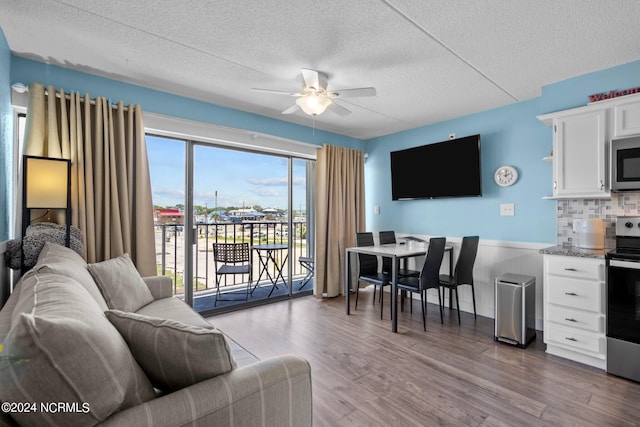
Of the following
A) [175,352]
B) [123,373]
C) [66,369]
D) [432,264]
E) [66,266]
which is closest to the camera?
[66,369]

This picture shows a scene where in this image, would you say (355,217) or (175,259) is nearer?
(175,259)

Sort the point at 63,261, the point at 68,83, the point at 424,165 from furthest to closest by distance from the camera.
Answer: the point at 424,165
the point at 68,83
the point at 63,261

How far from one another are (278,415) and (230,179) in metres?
3.83

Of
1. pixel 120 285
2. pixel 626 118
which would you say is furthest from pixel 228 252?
pixel 626 118

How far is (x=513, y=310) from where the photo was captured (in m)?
2.79

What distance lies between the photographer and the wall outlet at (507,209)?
353cm

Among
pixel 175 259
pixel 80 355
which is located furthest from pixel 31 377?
pixel 175 259

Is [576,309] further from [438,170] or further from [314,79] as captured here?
[314,79]

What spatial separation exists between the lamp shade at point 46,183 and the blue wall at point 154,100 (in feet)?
2.79

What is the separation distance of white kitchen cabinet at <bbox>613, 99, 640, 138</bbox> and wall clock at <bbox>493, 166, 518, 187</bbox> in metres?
1.04

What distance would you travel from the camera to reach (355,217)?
190 inches

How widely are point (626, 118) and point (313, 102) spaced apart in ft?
8.38

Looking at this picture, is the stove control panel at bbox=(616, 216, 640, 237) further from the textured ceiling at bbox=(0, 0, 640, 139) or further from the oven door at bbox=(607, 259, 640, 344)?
the textured ceiling at bbox=(0, 0, 640, 139)

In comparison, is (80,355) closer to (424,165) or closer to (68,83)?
(68,83)
